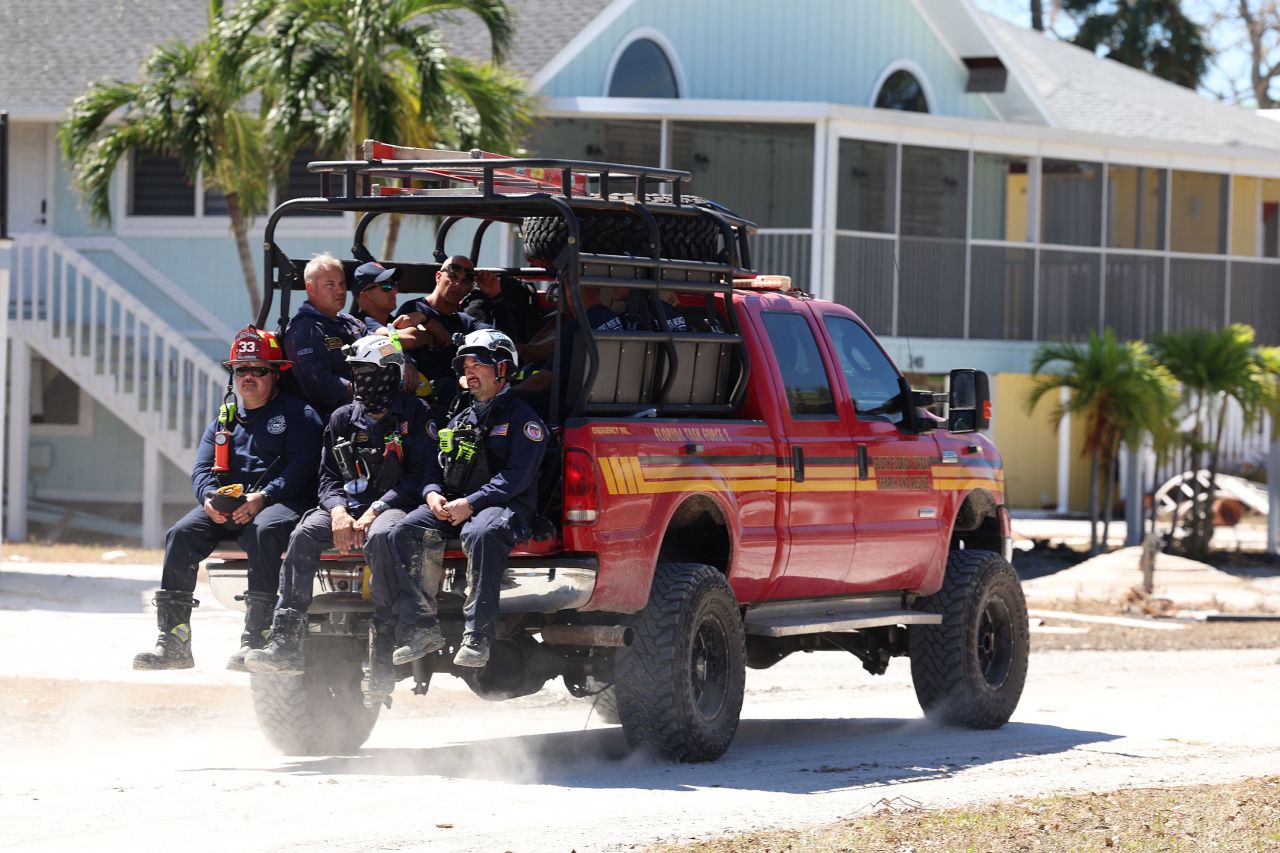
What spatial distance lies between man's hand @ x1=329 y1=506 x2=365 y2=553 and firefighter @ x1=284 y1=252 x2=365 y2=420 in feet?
2.66

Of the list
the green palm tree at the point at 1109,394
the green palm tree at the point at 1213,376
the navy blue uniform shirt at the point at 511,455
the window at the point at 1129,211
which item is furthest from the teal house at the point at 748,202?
the navy blue uniform shirt at the point at 511,455

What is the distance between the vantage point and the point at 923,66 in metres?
27.6

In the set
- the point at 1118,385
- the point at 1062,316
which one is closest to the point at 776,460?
the point at 1118,385

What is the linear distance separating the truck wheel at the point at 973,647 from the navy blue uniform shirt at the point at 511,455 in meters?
3.26

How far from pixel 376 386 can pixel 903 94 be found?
1923 cm

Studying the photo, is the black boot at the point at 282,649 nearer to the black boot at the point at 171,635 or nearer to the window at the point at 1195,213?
the black boot at the point at 171,635

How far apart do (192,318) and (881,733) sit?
13815mm

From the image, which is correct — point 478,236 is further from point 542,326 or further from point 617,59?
point 617,59

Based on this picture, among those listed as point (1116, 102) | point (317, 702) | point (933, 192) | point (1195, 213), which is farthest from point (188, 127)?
point (1195, 213)

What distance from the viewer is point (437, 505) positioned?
9.02m

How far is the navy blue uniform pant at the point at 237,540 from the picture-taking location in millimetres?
9406

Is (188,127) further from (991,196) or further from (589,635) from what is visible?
(589,635)

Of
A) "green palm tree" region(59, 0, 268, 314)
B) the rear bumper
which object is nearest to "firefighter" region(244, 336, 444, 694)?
the rear bumper

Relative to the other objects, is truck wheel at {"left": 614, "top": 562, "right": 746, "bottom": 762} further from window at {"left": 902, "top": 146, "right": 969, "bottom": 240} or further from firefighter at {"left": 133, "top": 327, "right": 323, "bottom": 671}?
window at {"left": 902, "top": 146, "right": 969, "bottom": 240}
